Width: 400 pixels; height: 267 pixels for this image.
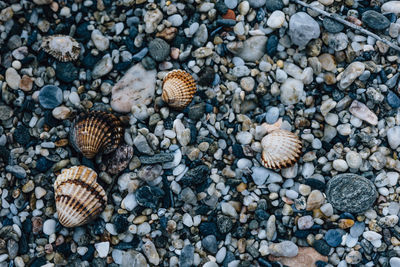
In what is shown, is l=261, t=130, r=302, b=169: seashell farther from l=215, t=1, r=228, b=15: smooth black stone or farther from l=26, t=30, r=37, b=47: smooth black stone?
l=26, t=30, r=37, b=47: smooth black stone

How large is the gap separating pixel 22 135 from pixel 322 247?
2.54 metres

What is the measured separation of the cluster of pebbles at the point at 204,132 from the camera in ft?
10.9

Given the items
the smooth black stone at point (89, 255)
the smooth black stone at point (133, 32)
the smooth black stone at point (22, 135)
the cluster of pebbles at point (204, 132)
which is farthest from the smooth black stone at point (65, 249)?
the smooth black stone at point (133, 32)

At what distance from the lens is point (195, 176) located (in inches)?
132

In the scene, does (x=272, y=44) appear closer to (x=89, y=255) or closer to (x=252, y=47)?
(x=252, y=47)

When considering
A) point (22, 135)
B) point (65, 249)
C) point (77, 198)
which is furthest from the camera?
point (22, 135)

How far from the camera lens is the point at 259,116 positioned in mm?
3506

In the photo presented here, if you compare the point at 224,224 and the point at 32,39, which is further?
the point at 32,39

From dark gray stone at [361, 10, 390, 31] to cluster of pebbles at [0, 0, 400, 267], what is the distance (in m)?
0.01

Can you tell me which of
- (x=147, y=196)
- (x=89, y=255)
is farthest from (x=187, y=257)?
(x=89, y=255)

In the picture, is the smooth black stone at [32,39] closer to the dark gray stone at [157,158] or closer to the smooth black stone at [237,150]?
the dark gray stone at [157,158]

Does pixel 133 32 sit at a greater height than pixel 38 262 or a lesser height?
greater

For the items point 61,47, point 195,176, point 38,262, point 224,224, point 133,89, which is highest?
point 61,47

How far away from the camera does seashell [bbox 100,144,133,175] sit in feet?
11.2
